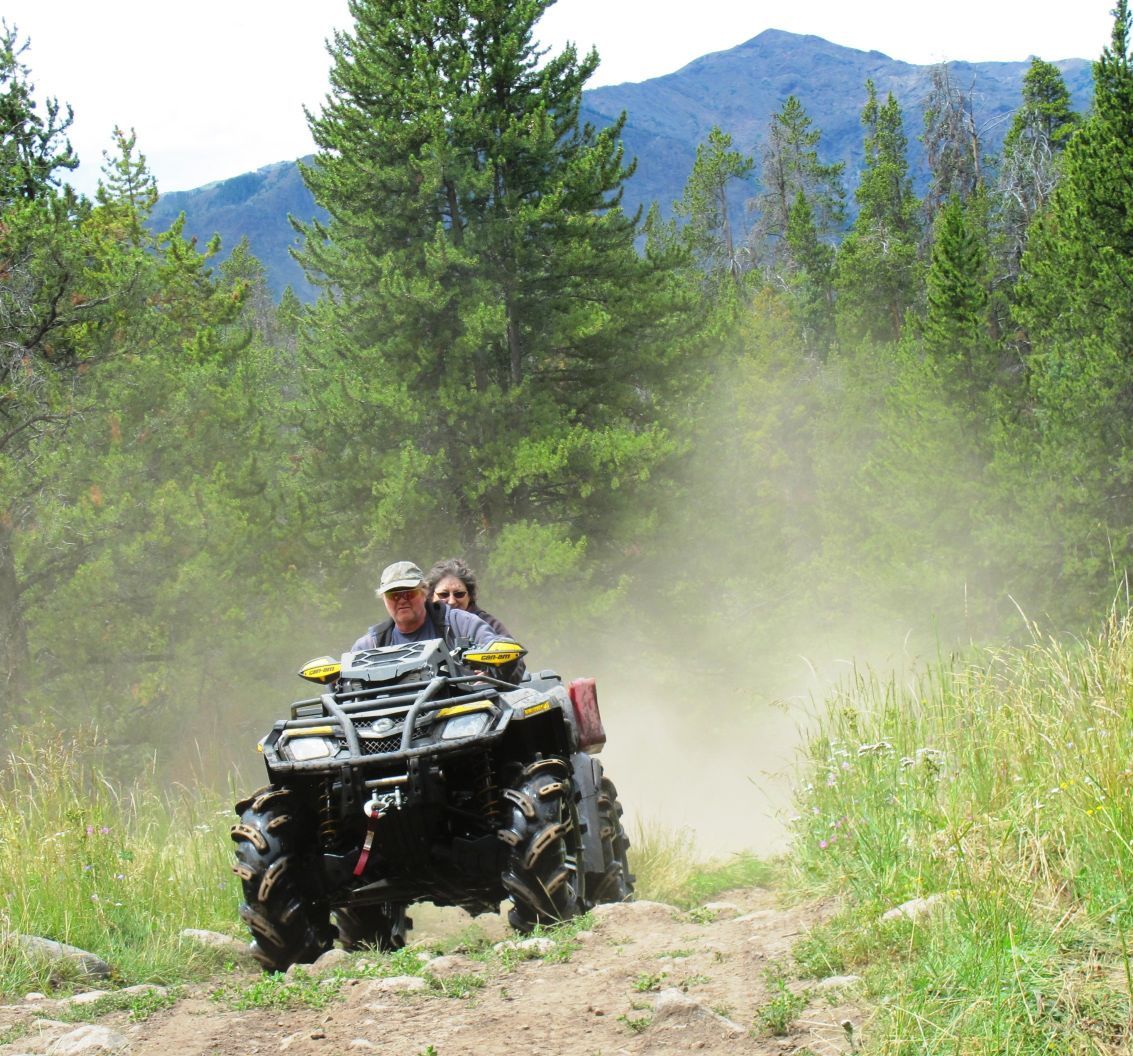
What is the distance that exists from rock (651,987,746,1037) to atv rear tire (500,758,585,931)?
1.99 meters

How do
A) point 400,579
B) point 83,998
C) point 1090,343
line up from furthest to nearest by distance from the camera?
point 1090,343 → point 400,579 → point 83,998

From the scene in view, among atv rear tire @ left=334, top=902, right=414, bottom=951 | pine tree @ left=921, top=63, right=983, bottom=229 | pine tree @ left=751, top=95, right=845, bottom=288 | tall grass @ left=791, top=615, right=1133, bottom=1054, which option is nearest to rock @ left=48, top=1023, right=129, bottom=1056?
tall grass @ left=791, top=615, right=1133, bottom=1054

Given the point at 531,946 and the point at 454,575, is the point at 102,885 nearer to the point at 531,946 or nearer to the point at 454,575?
the point at 531,946

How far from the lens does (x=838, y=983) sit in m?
4.11

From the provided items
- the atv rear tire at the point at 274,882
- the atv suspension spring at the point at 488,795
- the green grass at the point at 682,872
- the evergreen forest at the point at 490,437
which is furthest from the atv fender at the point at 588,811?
the evergreen forest at the point at 490,437

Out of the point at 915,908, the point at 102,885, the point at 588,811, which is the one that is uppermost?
the point at 915,908

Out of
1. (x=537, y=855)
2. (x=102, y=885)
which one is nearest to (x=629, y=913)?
(x=537, y=855)

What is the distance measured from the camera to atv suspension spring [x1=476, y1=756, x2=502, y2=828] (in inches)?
250

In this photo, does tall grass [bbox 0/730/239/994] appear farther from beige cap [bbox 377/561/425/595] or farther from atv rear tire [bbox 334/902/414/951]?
beige cap [bbox 377/561/425/595]

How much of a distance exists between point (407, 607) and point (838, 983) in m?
4.05

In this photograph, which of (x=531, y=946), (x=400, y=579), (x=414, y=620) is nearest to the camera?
(x=531, y=946)

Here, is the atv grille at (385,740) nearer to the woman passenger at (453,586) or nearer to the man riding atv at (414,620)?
the man riding atv at (414,620)

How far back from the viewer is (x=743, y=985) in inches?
172

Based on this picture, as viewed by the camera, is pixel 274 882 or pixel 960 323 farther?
pixel 960 323
